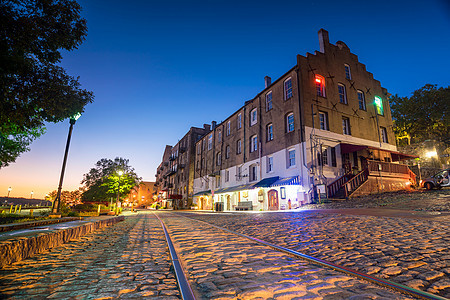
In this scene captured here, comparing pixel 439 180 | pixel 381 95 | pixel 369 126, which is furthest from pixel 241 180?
pixel 381 95

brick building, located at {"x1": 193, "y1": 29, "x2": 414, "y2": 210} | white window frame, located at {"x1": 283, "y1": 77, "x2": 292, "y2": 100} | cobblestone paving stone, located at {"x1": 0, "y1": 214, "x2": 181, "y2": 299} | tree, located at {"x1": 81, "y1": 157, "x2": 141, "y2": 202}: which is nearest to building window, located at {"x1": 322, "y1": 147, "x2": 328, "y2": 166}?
brick building, located at {"x1": 193, "y1": 29, "x2": 414, "y2": 210}

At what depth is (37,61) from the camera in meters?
7.30

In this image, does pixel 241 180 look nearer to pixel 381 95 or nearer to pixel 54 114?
pixel 381 95

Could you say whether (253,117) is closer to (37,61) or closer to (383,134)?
(383,134)

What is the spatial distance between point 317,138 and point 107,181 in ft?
127

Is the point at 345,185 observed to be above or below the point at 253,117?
below

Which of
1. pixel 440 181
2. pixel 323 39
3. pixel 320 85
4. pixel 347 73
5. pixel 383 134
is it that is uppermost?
pixel 323 39

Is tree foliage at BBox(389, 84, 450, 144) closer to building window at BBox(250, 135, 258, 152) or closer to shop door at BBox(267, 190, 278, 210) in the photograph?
building window at BBox(250, 135, 258, 152)

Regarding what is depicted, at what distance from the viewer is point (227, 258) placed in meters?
3.44

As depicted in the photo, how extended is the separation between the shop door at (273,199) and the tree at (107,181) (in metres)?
26.2

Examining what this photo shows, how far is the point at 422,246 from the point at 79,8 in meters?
10.8

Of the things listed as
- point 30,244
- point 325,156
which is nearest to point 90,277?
point 30,244

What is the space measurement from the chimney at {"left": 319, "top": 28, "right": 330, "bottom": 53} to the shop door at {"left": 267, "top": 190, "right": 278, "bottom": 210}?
1545 cm

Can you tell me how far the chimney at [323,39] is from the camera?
23.0m
